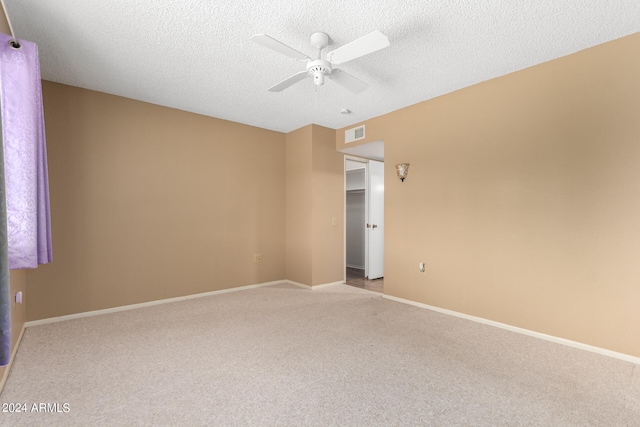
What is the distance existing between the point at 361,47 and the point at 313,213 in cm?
315

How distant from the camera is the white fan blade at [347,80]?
8.80ft

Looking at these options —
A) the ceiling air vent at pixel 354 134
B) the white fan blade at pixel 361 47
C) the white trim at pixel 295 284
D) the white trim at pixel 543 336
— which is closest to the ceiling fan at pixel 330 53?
the white fan blade at pixel 361 47

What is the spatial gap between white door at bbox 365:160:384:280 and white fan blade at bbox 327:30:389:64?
351cm

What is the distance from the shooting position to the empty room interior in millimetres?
2211

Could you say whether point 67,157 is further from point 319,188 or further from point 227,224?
point 319,188

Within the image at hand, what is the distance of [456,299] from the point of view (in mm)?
3715

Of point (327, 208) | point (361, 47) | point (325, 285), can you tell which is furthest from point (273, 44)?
point (325, 285)

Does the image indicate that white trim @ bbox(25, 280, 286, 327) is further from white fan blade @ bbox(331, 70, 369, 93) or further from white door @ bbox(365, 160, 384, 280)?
white fan blade @ bbox(331, 70, 369, 93)

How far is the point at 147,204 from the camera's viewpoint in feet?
13.6

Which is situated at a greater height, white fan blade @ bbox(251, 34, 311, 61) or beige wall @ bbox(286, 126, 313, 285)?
white fan blade @ bbox(251, 34, 311, 61)

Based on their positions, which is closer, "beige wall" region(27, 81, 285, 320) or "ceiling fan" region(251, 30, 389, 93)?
"ceiling fan" region(251, 30, 389, 93)

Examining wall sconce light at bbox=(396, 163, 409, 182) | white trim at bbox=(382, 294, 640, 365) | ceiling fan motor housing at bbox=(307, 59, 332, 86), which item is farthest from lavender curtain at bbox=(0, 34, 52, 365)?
white trim at bbox=(382, 294, 640, 365)

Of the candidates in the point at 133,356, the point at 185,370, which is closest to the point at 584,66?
the point at 185,370

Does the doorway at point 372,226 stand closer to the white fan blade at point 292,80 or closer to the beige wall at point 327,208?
the beige wall at point 327,208
